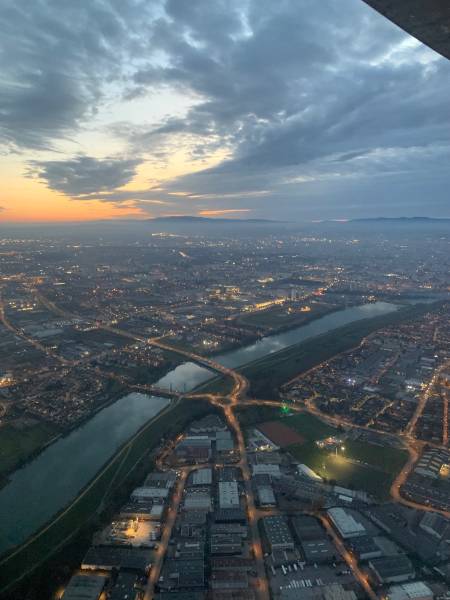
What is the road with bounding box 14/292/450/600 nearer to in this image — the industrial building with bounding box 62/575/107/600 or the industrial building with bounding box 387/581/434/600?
the industrial building with bounding box 387/581/434/600

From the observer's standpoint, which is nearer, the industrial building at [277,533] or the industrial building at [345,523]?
the industrial building at [277,533]

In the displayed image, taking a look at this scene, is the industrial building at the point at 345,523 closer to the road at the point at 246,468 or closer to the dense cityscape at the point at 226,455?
the dense cityscape at the point at 226,455

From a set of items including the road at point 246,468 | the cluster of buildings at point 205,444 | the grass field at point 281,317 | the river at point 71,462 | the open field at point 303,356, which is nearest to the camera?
the road at point 246,468

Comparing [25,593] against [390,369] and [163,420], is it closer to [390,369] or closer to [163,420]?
[163,420]

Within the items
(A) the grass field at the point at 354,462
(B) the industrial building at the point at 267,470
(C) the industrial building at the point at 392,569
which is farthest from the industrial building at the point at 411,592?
(B) the industrial building at the point at 267,470

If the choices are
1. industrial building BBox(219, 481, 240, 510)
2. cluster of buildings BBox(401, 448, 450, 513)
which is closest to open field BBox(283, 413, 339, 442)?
cluster of buildings BBox(401, 448, 450, 513)

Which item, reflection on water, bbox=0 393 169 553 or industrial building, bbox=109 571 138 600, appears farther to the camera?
reflection on water, bbox=0 393 169 553

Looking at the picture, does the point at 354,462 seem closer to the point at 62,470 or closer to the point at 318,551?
the point at 318,551
